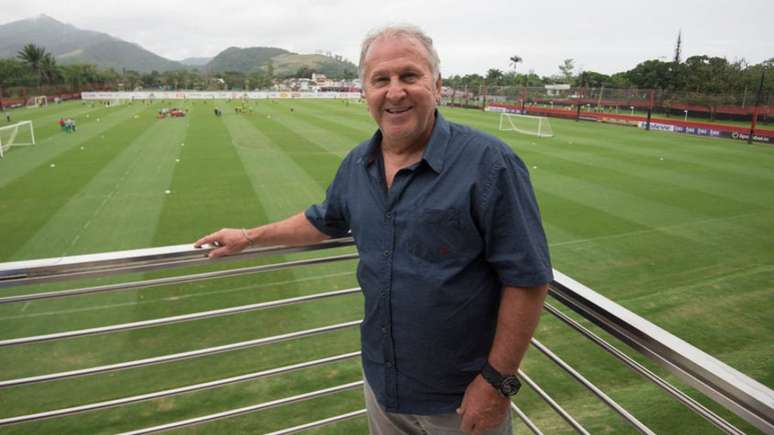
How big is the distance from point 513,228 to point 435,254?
0.25m

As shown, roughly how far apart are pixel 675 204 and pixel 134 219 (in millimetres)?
12655

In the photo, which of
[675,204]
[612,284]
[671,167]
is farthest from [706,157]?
[612,284]

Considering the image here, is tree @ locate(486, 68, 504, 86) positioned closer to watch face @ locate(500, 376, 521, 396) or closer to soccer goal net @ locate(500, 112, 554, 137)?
soccer goal net @ locate(500, 112, 554, 137)

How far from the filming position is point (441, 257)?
1489 mm

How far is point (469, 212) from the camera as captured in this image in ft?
4.72

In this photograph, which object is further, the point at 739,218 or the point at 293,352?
the point at 739,218

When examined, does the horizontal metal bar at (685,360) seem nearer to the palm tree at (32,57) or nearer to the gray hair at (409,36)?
the gray hair at (409,36)

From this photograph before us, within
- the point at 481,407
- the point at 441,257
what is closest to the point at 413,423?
the point at 481,407

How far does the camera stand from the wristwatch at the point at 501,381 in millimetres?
1526

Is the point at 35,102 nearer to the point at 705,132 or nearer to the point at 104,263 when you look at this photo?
the point at 705,132

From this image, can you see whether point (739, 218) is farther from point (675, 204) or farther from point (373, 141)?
point (373, 141)

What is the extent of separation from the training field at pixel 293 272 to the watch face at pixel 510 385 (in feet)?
9.05

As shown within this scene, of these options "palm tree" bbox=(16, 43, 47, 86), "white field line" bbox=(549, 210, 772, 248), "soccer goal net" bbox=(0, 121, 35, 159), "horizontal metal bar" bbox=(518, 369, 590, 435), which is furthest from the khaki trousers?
"palm tree" bbox=(16, 43, 47, 86)

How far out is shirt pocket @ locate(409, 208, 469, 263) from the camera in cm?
146
